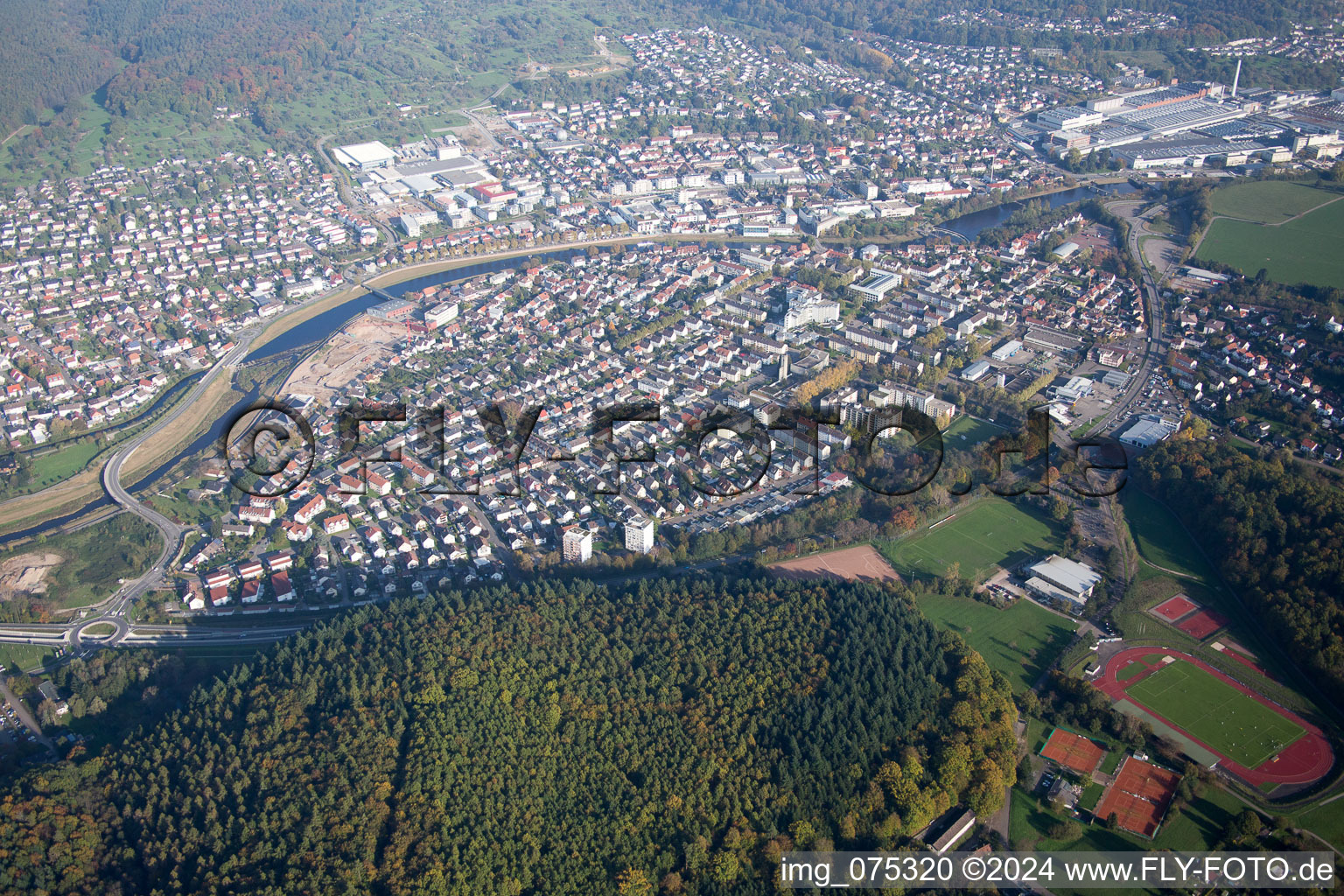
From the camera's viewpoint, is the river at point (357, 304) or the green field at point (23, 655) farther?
the river at point (357, 304)

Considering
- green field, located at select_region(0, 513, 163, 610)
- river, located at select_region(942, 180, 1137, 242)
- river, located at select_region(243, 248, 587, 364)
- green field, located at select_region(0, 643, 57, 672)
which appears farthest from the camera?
river, located at select_region(942, 180, 1137, 242)

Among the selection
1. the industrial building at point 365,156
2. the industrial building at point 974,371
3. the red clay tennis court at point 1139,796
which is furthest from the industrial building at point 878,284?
the industrial building at point 365,156

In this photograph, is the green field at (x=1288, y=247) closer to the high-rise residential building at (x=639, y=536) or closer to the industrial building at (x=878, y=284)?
the industrial building at (x=878, y=284)

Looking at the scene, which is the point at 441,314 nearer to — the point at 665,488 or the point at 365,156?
the point at 665,488

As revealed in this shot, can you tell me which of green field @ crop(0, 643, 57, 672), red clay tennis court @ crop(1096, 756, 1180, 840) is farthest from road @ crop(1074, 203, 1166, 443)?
green field @ crop(0, 643, 57, 672)

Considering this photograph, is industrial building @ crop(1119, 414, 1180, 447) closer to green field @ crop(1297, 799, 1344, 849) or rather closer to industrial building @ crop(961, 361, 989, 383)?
industrial building @ crop(961, 361, 989, 383)

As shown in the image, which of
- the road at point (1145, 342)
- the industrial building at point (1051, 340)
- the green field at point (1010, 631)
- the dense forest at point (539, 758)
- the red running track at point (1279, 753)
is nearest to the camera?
the dense forest at point (539, 758)
